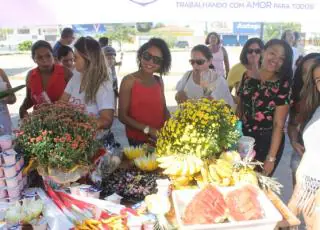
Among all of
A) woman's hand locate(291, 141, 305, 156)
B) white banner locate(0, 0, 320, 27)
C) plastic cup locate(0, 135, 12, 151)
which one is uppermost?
white banner locate(0, 0, 320, 27)

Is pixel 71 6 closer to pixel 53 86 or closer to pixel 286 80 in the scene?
pixel 53 86

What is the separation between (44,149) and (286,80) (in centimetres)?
192

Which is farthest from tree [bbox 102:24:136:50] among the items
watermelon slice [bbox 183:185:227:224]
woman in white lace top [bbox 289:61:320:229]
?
watermelon slice [bbox 183:185:227:224]

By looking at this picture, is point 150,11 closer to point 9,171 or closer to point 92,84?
point 92,84

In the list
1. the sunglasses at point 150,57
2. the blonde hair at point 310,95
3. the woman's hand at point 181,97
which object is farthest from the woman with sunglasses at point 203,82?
the blonde hair at point 310,95

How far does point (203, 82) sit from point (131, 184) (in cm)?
150

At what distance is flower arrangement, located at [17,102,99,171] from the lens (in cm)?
175

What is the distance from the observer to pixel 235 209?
156 centimetres

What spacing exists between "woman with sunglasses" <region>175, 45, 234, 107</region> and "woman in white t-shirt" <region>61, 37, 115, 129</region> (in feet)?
3.09

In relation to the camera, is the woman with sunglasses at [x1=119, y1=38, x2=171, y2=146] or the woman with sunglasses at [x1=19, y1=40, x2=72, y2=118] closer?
the woman with sunglasses at [x1=119, y1=38, x2=171, y2=146]

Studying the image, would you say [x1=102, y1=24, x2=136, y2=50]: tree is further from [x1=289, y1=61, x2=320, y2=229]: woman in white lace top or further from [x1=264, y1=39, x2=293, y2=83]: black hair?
[x1=289, y1=61, x2=320, y2=229]: woman in white lace top

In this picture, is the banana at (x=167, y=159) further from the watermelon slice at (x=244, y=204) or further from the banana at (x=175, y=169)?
the watermelon slice at (x=244, y=204)

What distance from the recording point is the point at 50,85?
3271 millimetres

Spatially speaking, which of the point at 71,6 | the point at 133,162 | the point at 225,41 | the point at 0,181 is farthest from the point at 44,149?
the point at 225,41
